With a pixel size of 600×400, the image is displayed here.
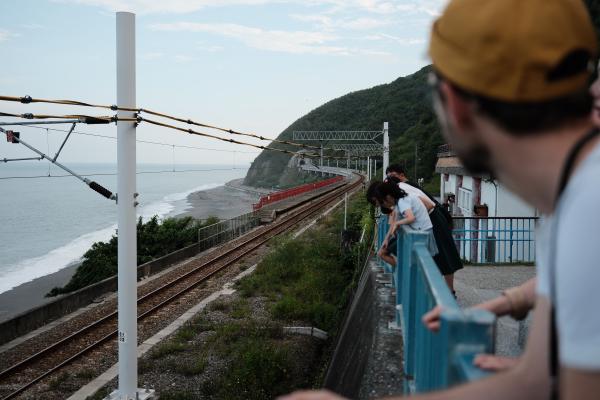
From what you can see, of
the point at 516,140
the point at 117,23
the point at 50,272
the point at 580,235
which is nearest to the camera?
the point at 580,235

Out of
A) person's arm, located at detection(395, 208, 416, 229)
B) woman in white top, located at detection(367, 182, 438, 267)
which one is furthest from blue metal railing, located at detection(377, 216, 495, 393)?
woman in white top, located at detection(367, 182, 438, 267)

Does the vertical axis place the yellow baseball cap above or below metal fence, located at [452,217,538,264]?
above

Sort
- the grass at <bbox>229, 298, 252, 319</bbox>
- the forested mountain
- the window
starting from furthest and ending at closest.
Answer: the forested mountain
the window
the grass at <bbox>229, 298, 252, 319</bbox>

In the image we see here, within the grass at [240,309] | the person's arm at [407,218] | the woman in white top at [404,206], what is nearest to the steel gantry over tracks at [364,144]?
the grass at [240,309]

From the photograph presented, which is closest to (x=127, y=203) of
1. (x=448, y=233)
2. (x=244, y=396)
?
(x=244, y=396)

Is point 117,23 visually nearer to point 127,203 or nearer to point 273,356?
point 127,203

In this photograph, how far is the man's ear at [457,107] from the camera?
1.07 m

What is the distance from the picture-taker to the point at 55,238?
58344mm

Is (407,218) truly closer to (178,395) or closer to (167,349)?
(178,395)

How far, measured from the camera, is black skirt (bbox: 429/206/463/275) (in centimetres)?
593

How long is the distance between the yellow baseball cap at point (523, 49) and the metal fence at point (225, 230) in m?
25.0

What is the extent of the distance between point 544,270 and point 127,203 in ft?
23.8

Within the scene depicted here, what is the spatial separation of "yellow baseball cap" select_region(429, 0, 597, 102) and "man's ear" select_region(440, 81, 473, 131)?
37mm

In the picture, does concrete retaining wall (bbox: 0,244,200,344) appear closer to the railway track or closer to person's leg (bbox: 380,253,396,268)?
the railway track
